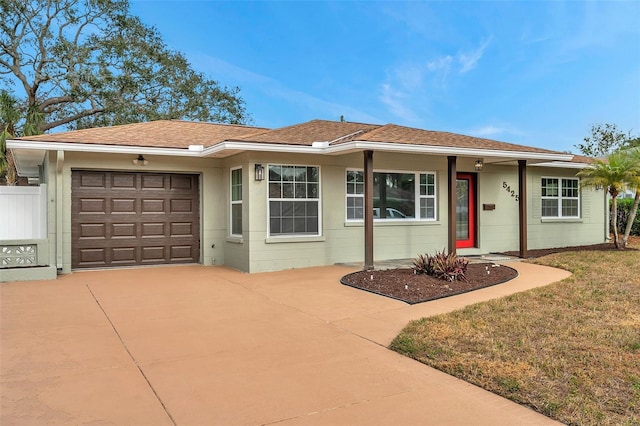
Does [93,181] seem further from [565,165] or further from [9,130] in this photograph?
[565,165]

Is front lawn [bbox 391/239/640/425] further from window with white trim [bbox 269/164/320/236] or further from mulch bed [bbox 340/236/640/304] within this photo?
window with white trim [bbox 269/164/320/236]

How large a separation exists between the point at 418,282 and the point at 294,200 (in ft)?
11.9

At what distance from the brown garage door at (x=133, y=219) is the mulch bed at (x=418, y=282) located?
4.45 meters

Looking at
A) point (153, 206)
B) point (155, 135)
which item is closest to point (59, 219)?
point (153, 206)

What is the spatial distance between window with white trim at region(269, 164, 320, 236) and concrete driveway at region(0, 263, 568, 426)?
2.61 metres

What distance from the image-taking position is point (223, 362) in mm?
4301

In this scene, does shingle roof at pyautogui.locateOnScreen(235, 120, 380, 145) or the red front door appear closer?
shingle roof at pyautogui.locateOnScreen(235, 120, 380, 145)

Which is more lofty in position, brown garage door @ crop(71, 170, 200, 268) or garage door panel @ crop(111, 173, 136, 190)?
garage door panel @ crop(111, 173, 136, 190)

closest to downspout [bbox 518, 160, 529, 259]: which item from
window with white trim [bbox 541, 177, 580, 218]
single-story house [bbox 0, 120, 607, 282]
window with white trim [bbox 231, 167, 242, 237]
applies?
single-story house [bbox 0, 120, 607, 282]

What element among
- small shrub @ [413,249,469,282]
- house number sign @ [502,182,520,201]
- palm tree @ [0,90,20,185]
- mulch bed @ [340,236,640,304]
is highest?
palm tree @ [0,90,20,185]

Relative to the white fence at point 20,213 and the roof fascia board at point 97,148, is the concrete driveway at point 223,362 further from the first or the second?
the white fence at point 20,213

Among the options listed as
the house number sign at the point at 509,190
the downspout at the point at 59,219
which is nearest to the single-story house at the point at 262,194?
the downspout at the point at 59,219

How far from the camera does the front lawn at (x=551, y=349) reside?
3404mm

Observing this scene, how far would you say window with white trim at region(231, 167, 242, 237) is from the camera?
10.5 metres
